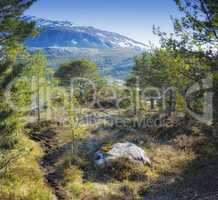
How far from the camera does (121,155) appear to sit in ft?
75.1

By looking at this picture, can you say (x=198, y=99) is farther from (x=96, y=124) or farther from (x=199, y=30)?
(x=96, y=124)

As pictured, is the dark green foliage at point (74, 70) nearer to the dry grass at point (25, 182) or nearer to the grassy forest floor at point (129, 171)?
the grassy forest floor at point (129, 171)

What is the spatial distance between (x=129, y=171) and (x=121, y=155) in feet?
5.38

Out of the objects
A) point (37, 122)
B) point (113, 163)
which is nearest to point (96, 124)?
point (37, 122)

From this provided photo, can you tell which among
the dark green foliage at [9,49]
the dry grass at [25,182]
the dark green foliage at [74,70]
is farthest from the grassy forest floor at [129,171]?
the dark green foliage at [74,70]

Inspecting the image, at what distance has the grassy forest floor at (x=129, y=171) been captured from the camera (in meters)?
17.9

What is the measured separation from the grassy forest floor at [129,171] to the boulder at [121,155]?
0.60 m

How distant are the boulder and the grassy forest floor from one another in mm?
595

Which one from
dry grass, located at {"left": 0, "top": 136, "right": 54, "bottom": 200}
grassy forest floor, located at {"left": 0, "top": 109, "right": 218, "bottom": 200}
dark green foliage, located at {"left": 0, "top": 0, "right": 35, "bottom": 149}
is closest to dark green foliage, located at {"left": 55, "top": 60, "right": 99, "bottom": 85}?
grassy forest floor, located at {"left": 0, "top": 109, "right": 218, "bottom": 200}

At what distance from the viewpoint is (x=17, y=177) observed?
20297 mm

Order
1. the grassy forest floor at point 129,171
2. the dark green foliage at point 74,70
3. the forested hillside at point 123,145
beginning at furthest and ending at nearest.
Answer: the dark green foliage at point 74,70 → the grassy forest floor at point 129,171 → the forested hillside at point 123,145

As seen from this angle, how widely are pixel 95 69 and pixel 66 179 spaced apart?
52217mm

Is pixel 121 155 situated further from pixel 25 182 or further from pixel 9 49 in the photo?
pixel 9 49

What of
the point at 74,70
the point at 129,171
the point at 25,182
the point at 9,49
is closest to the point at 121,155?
the point at 129,171
